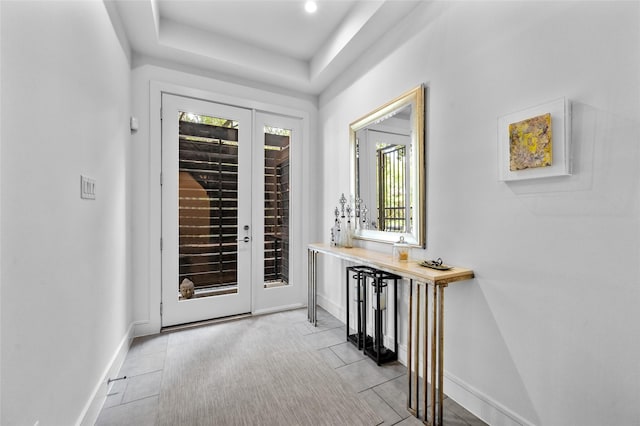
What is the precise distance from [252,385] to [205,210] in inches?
71.4

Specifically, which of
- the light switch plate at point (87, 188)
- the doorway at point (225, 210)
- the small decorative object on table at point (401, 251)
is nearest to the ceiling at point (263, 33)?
the doorway at point (225, 210)

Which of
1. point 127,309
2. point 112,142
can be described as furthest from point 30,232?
point 127,309

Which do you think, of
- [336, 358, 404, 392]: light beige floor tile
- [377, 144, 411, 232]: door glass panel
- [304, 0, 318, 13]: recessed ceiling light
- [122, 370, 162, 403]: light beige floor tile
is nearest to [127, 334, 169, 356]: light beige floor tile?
[122, 370, 162, 403]: light beige floor tile

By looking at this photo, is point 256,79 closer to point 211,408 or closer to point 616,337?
point 211,408

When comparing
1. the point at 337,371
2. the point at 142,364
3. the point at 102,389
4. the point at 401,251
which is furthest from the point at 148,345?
the point at 401,251

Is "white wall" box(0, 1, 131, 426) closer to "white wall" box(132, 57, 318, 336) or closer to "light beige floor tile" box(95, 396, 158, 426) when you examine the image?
"light beige floor tile" box(95, 396, 158, 426)

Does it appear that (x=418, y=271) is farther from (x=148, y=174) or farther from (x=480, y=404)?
(x=148, y=174)

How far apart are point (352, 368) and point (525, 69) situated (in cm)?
221

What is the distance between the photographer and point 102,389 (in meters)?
1.75

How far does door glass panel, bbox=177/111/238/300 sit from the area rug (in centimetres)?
60

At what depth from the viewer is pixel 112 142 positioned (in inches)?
81.0

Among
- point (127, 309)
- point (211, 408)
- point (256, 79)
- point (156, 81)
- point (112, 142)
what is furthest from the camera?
point (256, 79)

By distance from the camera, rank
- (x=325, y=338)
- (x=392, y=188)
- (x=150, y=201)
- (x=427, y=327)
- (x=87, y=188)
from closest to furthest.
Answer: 1. (x=87, y=188)
2. (x=427, y=327)
3. (x=392, y=188)
4. (x=325, y=338)
5. (x=150, y=201)

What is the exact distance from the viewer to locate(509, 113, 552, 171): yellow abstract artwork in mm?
1334
